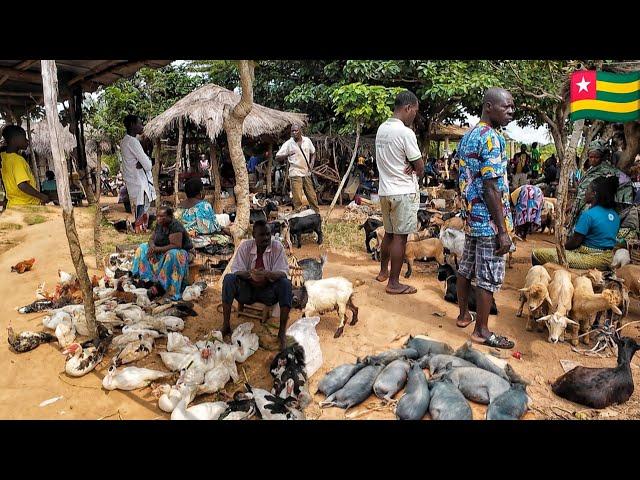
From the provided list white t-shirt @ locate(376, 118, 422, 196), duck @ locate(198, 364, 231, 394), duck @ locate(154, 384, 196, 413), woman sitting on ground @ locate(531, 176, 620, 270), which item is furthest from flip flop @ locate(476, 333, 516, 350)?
duck @ locate(154, 384, 196, 413)

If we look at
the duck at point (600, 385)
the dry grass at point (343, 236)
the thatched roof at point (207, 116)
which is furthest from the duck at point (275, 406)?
the thatched roof at point (207, 116)

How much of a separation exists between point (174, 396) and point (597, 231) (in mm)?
4488

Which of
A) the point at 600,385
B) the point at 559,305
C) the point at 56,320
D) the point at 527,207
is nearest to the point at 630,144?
the point at 527,207

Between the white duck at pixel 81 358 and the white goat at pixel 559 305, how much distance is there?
385 cm

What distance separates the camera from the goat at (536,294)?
3752 mm

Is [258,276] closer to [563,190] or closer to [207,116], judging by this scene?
[563,190]

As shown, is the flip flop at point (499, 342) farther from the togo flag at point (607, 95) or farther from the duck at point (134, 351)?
the duck at point (134, 351)

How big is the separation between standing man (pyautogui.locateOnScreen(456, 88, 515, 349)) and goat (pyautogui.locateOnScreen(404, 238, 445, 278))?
Result: 1.84 meters

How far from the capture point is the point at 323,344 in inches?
151

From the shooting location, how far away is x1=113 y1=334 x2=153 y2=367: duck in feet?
11.6

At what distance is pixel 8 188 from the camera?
5.83 m

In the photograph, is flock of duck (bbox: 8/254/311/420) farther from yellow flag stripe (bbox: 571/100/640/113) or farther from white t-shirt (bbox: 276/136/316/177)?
white t-shirt (bbox: 276/136/316/177)

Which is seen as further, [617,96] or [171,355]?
[617,96]
